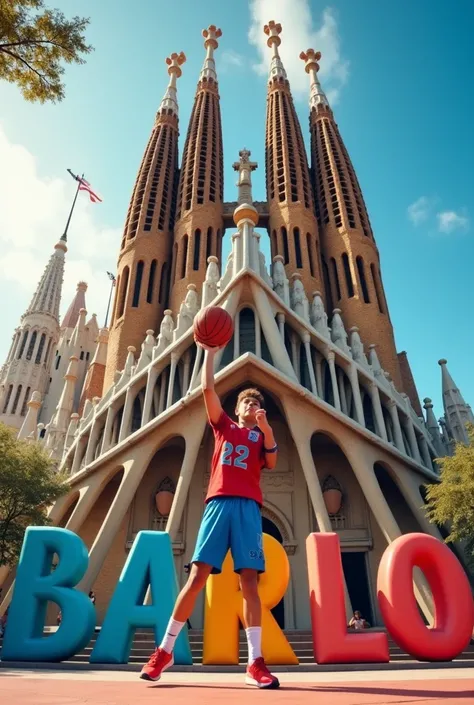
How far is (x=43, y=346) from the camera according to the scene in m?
33.2

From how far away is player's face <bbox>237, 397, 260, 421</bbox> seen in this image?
354 cm

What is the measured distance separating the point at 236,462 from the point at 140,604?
162 inches

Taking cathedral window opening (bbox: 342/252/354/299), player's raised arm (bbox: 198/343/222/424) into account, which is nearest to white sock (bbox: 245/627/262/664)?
player's raised arm (bbox: 198/343/222/424)

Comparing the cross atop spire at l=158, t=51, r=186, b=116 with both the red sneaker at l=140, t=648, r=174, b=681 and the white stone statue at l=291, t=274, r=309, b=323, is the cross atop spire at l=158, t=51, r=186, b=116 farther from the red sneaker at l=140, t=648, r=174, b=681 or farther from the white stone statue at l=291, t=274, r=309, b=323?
the red sneaker at l=140, t=648, r=174, b=681

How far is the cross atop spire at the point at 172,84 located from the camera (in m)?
27.1

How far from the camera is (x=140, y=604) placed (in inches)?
246

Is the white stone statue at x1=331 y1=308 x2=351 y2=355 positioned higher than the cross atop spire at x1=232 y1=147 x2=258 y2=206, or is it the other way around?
the cross atop spire at x1=232 y1=147 x2=258 y2=206

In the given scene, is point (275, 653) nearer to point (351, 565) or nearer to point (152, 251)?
point (351, 565)

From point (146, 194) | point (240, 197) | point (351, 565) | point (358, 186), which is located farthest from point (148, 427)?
point (358, 186)

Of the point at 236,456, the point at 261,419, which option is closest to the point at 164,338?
the point at 236,456

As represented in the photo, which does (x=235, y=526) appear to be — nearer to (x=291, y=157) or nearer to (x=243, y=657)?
(x=243, y=657)

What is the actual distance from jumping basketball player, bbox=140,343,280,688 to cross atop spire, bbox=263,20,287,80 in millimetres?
30611

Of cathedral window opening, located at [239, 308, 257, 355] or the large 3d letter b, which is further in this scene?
cathedral window opening, located at [239, 308, 257, 355]

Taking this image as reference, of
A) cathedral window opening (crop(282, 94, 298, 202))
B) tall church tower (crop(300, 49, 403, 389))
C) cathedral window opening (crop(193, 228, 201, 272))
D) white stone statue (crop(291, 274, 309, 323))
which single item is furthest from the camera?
cathedral window opening (crop(282, 94, 298, 202))
